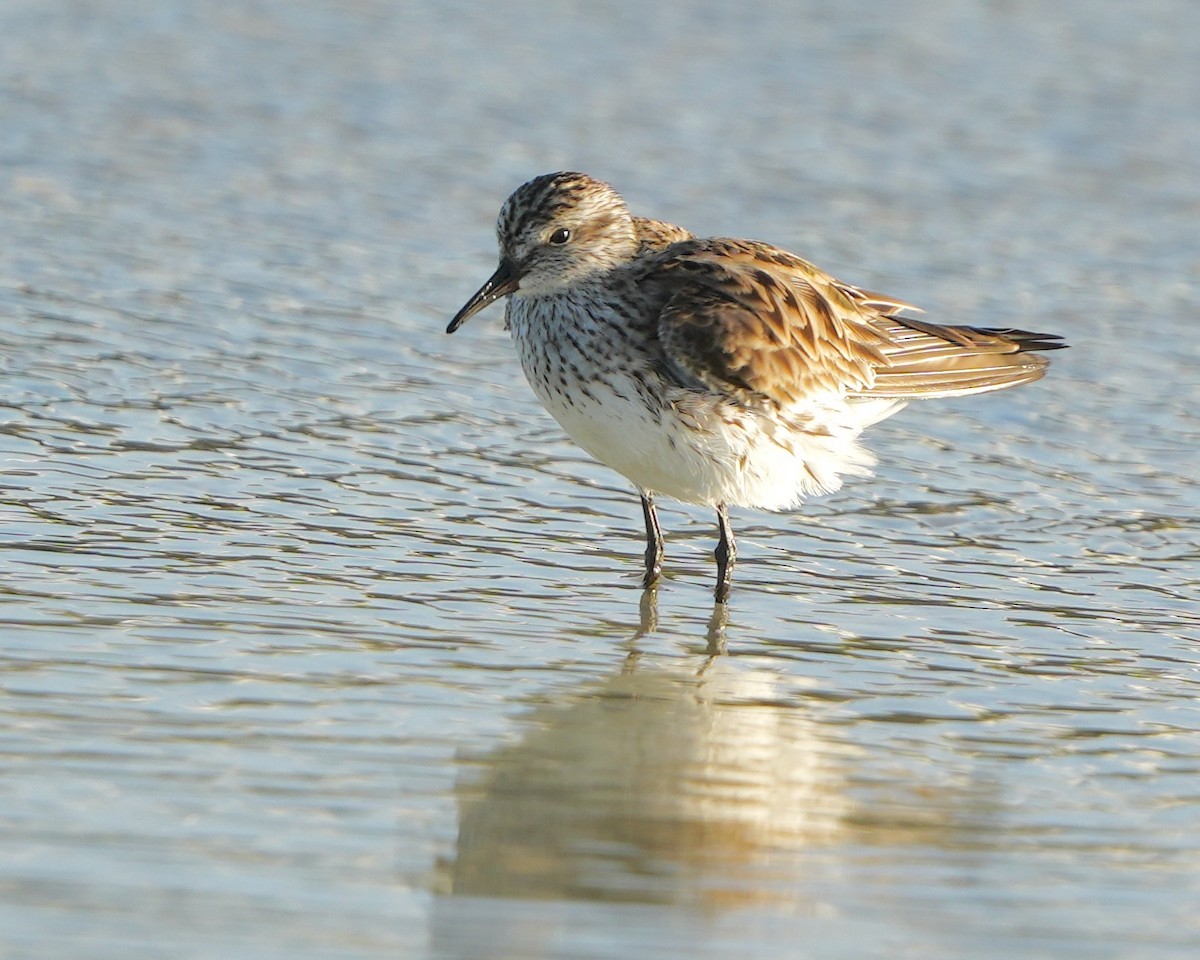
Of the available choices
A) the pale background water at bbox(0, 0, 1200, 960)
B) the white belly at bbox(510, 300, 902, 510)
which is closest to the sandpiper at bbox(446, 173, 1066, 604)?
the white belly at bbox(510, 300, 902, 510)

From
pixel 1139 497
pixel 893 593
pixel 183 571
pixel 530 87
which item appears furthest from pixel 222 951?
pixel 530 87

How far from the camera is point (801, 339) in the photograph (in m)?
7.44

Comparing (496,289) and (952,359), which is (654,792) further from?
(952,359)

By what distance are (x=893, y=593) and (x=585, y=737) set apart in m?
1.89

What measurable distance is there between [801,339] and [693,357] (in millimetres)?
551

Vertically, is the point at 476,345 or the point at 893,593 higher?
the point at 476,345

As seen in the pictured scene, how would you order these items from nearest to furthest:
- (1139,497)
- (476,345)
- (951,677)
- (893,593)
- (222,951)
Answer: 1. (222,951)
2. (951,677)
3. (893,593)
4. (1139,497)
5. (476,345)

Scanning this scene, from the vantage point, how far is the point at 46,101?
13.1m

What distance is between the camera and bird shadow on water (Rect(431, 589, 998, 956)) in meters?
4.43

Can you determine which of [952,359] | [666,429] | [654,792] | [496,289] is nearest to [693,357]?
[666,429]

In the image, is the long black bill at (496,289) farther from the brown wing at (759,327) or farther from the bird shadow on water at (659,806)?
the bird shadow on water at (659,806)

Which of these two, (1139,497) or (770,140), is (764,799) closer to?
(1139,497)

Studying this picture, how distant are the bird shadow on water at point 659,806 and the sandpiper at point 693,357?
108 cm

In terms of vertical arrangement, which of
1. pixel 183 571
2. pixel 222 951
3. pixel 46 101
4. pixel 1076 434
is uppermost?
pixel 46 101
